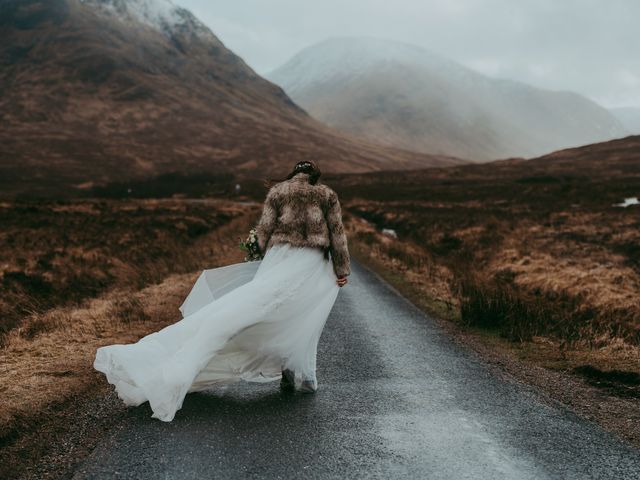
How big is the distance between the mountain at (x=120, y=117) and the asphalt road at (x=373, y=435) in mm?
95185

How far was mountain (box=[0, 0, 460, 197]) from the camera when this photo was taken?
380 ft

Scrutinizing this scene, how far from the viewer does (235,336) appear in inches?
196

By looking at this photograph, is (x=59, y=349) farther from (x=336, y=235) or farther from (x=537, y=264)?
(x=537, y=264)

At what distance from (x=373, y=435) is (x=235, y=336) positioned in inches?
58.8

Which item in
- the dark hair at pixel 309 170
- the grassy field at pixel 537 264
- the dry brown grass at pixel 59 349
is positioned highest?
the dark hair at pixel 309 170

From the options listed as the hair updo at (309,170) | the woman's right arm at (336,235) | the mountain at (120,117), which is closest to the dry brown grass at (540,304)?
the woman's right arm at (336,235)

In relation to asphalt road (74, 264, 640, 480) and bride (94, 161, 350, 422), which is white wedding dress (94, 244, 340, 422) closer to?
bride (94, 161, 350, 422)

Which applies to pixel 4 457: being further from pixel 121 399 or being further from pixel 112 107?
pixel 112 107

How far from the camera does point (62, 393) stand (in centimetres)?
530

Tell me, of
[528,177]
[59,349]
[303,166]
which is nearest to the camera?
[303,166]

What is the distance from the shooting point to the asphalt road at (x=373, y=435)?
12.6 feet

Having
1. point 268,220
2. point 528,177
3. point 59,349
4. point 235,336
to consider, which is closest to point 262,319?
point 235,336

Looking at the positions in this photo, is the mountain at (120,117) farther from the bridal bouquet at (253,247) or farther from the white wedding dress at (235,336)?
the white wedding dress at (235,336)

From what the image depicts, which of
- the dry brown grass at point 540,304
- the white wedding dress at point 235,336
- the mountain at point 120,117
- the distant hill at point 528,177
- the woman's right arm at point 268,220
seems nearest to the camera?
the white wedding dress at point 235,336
